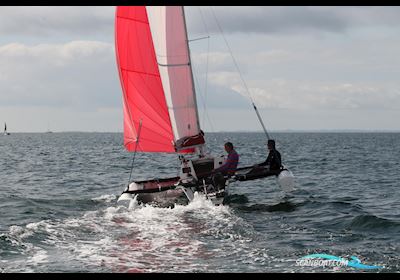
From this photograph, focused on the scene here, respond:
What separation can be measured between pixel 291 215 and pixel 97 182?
1345 cm

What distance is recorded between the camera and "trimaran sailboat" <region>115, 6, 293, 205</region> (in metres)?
18.2

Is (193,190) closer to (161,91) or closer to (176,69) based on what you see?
(161,91)

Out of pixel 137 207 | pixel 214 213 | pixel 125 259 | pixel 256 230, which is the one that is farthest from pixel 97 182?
pixel 125 259

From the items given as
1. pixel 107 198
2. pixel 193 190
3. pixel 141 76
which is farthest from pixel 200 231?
pixel 107 198

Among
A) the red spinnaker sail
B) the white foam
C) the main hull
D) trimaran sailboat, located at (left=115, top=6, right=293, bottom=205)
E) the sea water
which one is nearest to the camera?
the sea water

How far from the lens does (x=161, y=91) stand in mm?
19125

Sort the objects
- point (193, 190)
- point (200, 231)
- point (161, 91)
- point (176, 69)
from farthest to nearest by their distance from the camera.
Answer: point (161, 91), point (176, 69), point (193, 190), point (200, 231)

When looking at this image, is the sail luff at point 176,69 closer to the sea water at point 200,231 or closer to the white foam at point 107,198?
the sea water at point 200,231

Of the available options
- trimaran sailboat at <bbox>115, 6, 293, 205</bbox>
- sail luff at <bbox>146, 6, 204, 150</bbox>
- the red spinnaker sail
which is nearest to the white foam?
trimaran sailboat at <bbox>115, 6, 293, 205</bbox>

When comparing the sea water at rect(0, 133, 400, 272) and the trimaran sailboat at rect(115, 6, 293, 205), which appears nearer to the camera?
the sea water at rect(0, 133, 400, 272)

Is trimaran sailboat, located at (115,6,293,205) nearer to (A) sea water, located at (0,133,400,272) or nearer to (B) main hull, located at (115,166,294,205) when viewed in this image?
(B) main hull, located at (115,166,294,205)

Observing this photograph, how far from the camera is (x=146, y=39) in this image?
19.1 meters

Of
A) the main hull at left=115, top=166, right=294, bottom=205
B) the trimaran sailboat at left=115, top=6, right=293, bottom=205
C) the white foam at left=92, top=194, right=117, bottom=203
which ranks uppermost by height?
the trimaran sailboat at left=115, top=6, right=293, bottom=205
